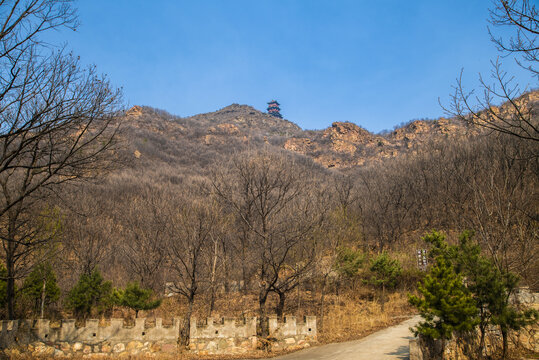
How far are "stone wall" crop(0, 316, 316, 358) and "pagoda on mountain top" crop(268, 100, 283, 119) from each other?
157597mm

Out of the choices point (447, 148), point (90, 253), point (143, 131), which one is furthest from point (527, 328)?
point (143, 131)

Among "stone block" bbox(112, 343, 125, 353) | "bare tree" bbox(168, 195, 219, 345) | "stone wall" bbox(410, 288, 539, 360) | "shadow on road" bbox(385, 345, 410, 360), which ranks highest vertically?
"bare tree" bbox(168, 195, 219, 345)

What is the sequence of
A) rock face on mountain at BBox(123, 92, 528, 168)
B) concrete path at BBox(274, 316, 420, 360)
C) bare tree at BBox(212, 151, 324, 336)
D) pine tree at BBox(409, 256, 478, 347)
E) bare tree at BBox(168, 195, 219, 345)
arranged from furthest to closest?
rock face on mountain at BBox(123, 92, 528, 168) → bare tree at BBox(168, 195, 219, 345) → bare tree at BBox(212, 151, 324, 336) → concrete path at BBox(274, 316, 420, 360) → pine tree at BBox(409, 256, 478, 347)

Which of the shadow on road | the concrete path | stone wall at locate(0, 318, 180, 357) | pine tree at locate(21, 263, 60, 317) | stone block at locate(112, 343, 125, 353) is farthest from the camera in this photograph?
pine tree at locate(21, 263, 60, 317)

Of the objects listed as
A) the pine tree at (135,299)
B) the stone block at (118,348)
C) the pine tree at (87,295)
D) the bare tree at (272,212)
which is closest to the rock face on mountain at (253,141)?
the pine tree at (87,295)

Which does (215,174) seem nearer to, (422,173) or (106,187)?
(422,173)

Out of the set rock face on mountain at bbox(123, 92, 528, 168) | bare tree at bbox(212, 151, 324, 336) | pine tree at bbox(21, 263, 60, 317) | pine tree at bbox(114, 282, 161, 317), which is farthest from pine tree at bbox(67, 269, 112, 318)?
rock face on mountain at bbox(123, 92, 528, 168)

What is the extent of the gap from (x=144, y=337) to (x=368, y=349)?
7930 mm

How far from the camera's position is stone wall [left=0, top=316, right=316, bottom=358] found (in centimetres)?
1207

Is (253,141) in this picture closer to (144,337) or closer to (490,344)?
(144,337)

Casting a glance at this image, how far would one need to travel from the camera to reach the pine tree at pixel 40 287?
1667 centimetres

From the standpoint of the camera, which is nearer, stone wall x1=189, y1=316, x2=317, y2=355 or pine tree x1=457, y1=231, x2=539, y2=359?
pine tree x1=457, y1=231, x2=539, y2=359

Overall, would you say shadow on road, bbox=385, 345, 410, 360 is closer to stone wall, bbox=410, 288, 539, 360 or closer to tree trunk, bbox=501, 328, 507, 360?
stone wall, bbox=410, 288, 539, 360

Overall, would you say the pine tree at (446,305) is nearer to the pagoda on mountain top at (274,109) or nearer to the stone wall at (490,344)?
the stone wall at (490,344)
